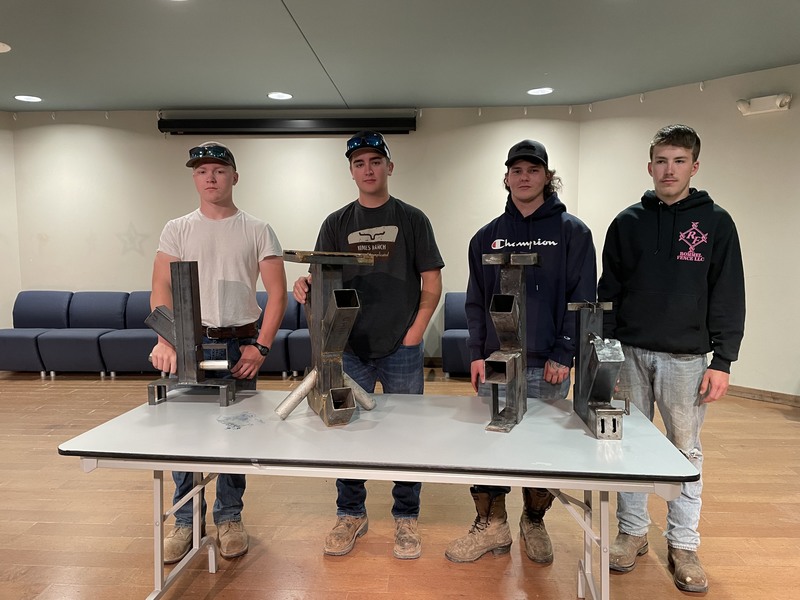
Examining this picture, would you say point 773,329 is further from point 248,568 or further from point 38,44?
point 38,44

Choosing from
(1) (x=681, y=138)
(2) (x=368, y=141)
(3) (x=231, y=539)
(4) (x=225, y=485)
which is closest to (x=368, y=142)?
(2) (x=368, y=141)

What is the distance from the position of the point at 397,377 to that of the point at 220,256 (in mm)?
881

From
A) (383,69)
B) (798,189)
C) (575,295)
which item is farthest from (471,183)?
(575,295)

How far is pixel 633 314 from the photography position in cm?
206

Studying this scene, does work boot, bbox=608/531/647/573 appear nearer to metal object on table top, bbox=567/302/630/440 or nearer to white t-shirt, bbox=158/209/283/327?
metal object on table top, bbox=567/302/630/440

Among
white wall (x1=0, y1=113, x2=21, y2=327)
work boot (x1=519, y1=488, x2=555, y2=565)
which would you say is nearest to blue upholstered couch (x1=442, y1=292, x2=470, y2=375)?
work boot (x1=519, y1=488, x2=555, y2=565)

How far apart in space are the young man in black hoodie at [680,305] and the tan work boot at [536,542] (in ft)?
1.59

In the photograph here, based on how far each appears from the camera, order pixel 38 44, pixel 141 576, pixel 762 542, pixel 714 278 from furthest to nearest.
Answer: pixel 38 44 → pixel 762 542 → pixel 141 576 → pixel 714 278

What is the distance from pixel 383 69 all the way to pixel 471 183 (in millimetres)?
1799

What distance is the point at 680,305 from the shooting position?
6.49 feet

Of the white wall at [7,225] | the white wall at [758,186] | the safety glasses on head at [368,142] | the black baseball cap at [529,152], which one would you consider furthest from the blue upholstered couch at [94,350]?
the white wall at [758,186]

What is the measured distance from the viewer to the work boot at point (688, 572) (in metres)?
→ 2.01

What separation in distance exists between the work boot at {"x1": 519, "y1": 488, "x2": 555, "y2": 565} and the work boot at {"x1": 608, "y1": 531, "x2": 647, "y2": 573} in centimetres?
25

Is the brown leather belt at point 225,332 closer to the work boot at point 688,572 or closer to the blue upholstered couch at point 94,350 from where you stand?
the work boot at point 688,572
